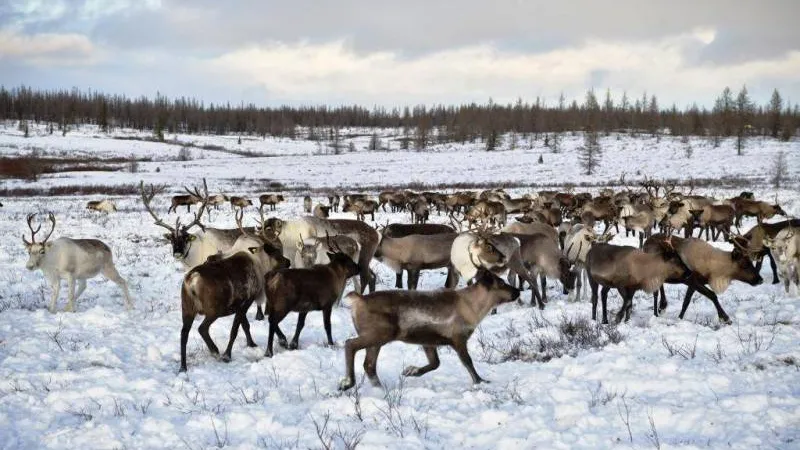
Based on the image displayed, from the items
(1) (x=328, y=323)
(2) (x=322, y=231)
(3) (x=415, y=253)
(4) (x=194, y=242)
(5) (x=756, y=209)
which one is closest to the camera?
(1) (x=328, y=323)

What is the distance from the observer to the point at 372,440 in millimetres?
4863

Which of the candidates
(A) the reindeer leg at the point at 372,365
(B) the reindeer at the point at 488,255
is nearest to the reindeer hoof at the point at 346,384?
(A) the reindeer leg at the point at 372,365

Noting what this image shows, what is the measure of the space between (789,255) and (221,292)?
9.40 meters

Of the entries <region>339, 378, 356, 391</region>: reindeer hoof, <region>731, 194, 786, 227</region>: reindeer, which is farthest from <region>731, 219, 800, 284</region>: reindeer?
<region>731, 194, 786, 227</region>: reindeer

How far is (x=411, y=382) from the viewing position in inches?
257

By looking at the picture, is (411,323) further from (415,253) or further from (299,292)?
(415,253)

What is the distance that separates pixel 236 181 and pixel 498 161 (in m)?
35.4

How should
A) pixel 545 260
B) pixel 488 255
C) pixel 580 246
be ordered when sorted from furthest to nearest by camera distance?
pixel 580 246 < pixel 545 260 < pixel 488 255

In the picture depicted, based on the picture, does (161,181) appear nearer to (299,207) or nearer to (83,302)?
(299,207)

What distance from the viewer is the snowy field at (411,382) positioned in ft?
16.1

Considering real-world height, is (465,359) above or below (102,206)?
above

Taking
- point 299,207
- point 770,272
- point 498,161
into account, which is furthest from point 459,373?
point 498,161

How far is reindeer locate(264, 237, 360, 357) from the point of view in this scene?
803 cm

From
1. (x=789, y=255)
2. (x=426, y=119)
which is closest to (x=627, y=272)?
(x=789, y=255)
